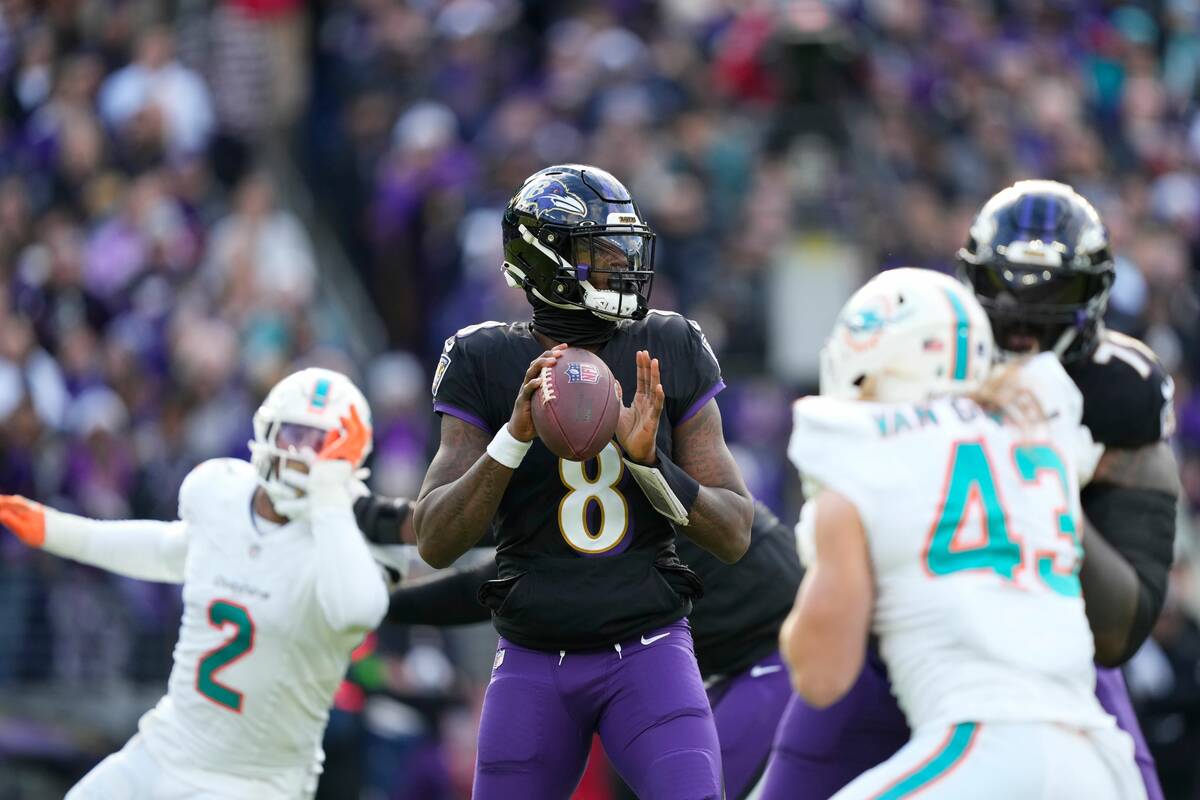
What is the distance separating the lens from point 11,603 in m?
10.2

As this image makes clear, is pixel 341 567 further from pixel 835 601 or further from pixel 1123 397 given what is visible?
pixel 1123 397

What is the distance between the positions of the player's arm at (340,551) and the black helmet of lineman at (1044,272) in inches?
71.6

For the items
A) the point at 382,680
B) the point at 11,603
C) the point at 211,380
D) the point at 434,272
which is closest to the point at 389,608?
the point at 382,680

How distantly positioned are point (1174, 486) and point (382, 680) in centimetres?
550

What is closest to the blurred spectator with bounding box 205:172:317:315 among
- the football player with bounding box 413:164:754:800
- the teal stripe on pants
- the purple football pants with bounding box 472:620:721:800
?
the football player with bounding box 413:164:754:800

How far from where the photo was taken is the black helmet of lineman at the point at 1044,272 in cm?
505

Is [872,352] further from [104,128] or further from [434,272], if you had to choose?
[104,128]

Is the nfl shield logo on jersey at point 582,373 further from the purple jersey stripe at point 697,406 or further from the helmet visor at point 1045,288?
the helmet visor at point 1045,288

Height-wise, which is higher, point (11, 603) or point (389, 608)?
point (389, 608)

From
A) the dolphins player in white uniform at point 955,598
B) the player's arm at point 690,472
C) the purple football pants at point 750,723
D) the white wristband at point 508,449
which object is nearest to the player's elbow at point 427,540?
the white wristband at point 508,449

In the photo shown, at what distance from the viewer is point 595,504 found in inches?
197

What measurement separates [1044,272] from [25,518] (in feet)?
10.3

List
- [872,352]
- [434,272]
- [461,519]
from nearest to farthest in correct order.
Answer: [872,352], [461,519], [434,272]

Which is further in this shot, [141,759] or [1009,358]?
[141,759]
